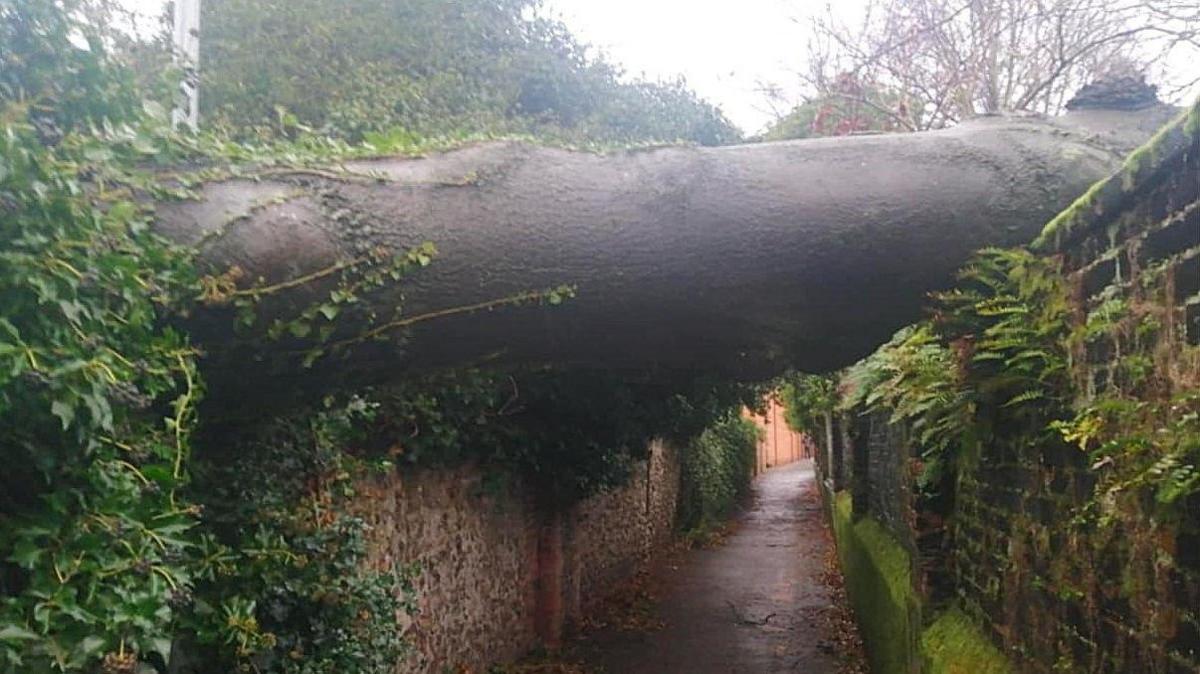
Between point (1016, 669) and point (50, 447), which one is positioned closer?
point (50, 447)

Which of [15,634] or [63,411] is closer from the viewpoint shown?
[15,634]

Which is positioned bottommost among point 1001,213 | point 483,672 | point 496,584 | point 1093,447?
point 483,672

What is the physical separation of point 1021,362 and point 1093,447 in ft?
2.76

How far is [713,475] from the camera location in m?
26.0

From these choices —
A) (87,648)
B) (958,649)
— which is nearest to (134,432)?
(87,648)

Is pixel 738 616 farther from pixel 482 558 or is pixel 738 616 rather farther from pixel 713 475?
pixel 713 475

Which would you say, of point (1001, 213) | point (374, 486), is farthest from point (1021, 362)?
point (374, 486)

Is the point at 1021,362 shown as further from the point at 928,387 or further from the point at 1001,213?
the point at 928,387

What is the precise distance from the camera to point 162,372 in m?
3.58

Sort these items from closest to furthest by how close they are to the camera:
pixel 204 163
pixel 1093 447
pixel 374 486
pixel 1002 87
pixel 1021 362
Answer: pixel 1093 447
pixel 204 163
pixel 1021 362
pixel 374 486
pixel 1002 87

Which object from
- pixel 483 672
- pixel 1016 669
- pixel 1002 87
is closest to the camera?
pixel 1016 669

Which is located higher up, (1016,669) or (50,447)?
(50,447)

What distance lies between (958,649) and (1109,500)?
2975 mm

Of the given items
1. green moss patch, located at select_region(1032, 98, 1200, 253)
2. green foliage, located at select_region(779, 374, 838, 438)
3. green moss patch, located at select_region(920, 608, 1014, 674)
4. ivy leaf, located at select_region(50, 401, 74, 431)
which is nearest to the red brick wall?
green foliage, located at select_region(779, 374, 838, 438)
